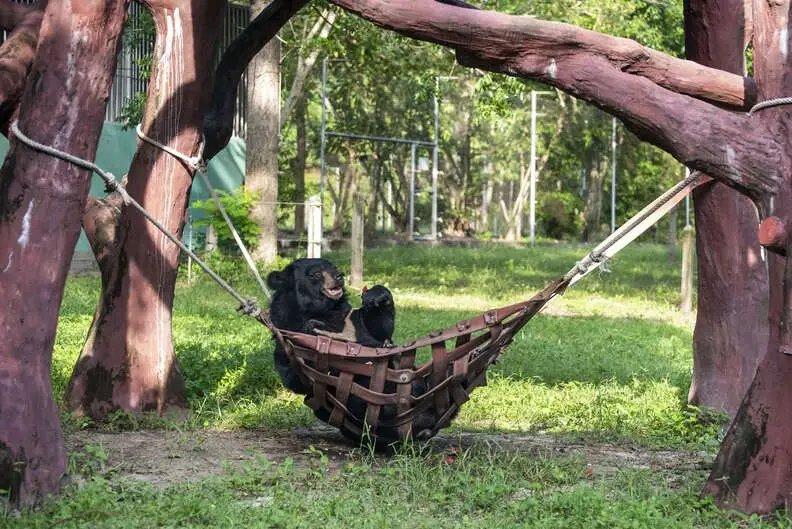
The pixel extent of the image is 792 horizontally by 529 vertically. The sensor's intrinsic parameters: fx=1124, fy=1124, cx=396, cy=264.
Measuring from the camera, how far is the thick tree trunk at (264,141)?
16.1 m

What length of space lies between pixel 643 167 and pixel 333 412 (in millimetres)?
32720

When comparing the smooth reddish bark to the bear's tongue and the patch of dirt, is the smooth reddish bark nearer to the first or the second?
the patch of dirt

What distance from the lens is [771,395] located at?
4.62 metres

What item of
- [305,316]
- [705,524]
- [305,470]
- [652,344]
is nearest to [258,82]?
[652,344]

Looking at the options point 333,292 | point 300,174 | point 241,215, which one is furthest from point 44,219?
point 300,174

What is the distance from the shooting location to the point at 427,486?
4988mm

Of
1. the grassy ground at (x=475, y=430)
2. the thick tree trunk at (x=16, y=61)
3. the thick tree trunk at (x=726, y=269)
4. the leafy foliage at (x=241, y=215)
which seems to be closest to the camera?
the grassy ground at (x=475, y=430)

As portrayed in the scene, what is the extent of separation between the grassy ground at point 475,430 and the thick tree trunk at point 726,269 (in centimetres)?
30

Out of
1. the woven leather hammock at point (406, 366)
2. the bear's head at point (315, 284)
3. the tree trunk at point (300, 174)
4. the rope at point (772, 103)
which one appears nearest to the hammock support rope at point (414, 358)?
the woven leather hammock at point (406, 366)

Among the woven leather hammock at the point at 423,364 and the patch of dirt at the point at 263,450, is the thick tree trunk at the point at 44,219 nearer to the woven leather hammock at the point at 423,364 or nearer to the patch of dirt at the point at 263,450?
the patch of dirt at the point at 263,450

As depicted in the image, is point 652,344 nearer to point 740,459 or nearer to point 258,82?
point 740,459

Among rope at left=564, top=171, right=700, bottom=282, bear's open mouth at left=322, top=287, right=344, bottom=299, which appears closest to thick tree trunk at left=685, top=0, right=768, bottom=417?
rope at left=564, top=171, right=700, bottom=282

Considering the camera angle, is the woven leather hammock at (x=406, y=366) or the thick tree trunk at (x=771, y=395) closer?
the thick tree trunk at (x=771, y=395)

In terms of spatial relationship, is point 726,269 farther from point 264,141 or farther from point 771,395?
point 264,141
